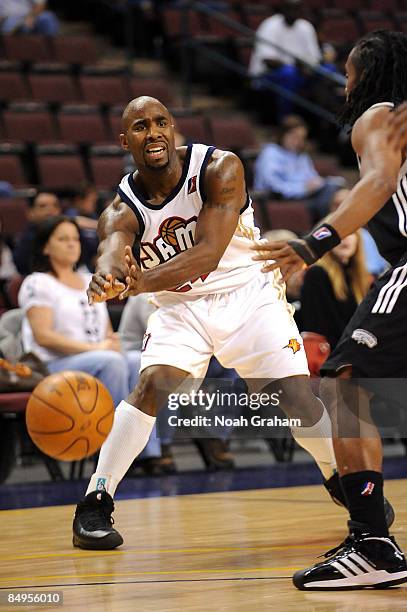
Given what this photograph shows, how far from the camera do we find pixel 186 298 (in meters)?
4.74

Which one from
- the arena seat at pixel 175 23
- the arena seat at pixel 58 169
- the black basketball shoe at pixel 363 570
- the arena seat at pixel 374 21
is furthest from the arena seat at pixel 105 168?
the black basketball shoe at pixel 363 570

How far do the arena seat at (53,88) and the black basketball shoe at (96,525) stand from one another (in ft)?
23.9

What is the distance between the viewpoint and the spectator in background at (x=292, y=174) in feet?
34.5

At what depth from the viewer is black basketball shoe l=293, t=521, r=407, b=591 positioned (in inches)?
140

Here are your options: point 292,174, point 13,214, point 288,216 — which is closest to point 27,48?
point 292,174

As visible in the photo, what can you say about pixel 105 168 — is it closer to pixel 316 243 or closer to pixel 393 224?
pixel 393 224

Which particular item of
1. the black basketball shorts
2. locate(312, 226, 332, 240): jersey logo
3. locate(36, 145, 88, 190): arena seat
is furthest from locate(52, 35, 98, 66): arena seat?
locate(312, 226, 332, 240): jersey logo

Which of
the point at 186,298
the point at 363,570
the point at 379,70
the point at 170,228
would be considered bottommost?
the point at 363,570

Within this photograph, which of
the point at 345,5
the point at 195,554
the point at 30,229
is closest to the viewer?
the point at 195,554

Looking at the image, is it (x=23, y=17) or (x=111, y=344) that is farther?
(x=23, y=17)

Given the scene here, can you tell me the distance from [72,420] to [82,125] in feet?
20.8

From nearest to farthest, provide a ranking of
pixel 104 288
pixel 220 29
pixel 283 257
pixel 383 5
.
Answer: pixel 283 257
pixel 104 288
pixel 220 29
pixel 383 5

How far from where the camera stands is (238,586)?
142 inches

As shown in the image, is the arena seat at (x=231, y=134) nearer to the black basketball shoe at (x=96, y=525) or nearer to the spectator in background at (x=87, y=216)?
the spectator in background at (x=87, y=216)
